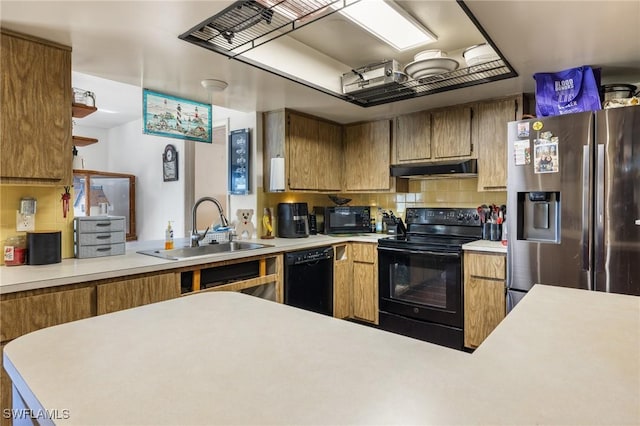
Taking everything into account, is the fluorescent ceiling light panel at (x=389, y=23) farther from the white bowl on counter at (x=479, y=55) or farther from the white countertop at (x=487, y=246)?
the white countertop at (x=487, y=246)

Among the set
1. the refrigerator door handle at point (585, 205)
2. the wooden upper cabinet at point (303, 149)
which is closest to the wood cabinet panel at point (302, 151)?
the wooden upper cabinet at point (303, 149)

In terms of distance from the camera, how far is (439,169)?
3.11 meters

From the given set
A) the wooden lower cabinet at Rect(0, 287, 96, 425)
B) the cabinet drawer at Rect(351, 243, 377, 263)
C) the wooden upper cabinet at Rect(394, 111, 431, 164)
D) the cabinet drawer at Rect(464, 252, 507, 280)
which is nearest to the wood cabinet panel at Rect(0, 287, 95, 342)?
the wooden lower cabinet at Rect(0, 287, 96, 425)

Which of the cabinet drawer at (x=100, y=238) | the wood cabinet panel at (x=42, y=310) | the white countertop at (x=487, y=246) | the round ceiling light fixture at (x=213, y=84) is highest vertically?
the round ceiling light fixture at (x=213, y=84)

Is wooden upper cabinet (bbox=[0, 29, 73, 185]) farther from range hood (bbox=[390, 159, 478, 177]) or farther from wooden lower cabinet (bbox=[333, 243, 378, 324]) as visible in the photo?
range hood (bbox=[390, 159, 478, 177])

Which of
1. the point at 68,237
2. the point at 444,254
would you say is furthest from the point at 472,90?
the point at 68,237

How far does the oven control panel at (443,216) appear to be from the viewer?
10.7 ft

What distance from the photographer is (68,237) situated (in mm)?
2254

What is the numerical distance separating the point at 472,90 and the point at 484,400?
258 centimetres

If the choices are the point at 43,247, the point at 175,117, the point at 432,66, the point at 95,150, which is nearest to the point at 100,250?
the point at 43,247

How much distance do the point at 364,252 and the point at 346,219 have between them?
493 millimetres

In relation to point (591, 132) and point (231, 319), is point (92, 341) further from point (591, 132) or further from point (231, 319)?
point (591, 132)

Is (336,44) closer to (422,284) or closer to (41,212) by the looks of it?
(422,284)

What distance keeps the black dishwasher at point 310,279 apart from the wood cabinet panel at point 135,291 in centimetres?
97
